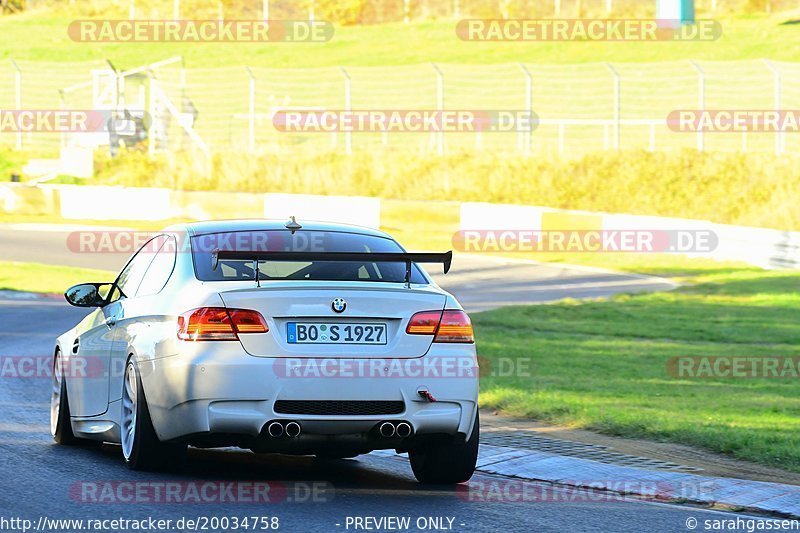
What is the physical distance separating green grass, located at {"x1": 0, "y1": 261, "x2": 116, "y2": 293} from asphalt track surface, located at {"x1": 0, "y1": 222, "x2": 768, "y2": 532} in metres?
11.3

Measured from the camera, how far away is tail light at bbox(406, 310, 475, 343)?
7.88 m

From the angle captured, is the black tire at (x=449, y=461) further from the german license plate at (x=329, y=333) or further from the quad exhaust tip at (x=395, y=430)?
the german license plate at (x=329, y=333)

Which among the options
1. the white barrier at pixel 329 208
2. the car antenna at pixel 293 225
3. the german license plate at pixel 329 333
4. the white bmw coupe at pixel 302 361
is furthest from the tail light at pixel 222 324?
the white barrier at pixel 329 208

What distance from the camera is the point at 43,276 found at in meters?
22.8

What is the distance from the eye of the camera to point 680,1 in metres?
51.5

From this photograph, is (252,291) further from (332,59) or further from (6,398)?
(332,59)

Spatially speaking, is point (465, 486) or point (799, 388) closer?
point (465, 486)

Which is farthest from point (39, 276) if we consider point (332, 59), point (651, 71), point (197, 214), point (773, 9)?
point (773, 9)

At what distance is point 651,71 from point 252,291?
44.8m

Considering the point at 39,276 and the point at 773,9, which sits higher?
the point at 773,9

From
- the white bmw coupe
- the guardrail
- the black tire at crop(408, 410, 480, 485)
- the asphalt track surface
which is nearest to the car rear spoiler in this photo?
the white bmw coupe

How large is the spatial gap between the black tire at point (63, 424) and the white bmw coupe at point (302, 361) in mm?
1217

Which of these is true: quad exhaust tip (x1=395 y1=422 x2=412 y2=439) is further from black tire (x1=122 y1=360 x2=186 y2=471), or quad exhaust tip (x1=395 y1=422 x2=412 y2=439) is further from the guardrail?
the guardrail

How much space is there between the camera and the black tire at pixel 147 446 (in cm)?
812
